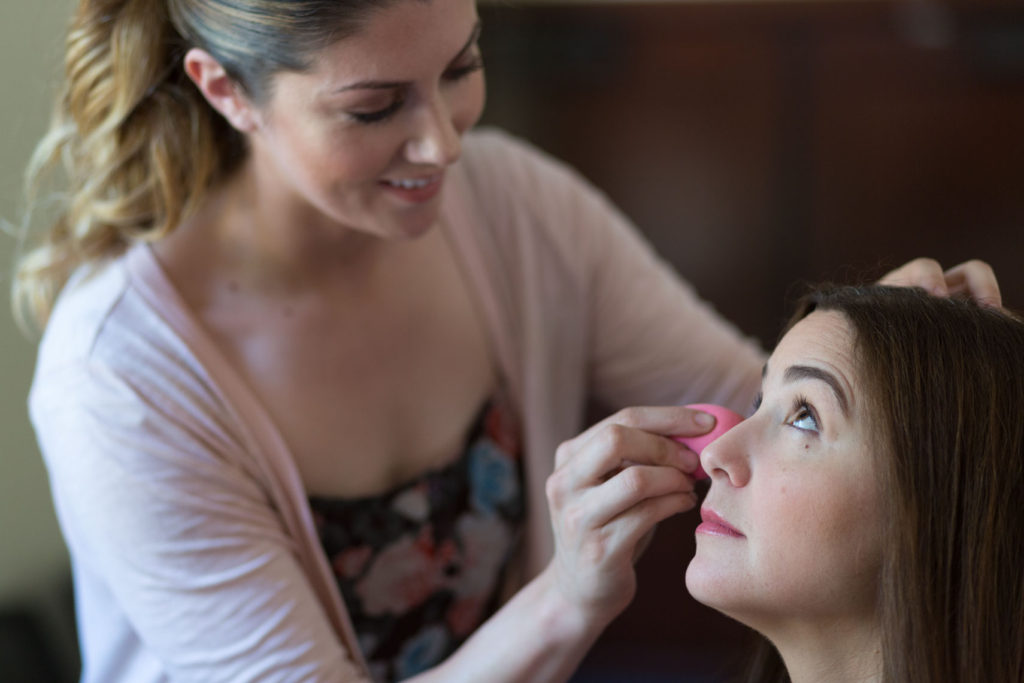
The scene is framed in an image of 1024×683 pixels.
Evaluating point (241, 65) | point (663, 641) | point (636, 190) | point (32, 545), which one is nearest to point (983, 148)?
point (636, 190)

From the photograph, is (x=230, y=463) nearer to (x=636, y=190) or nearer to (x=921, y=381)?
(x=921, y=381)

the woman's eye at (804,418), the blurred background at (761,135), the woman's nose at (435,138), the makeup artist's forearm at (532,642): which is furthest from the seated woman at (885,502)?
the blurred background at (761,135)

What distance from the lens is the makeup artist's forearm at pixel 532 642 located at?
1005 millimetres

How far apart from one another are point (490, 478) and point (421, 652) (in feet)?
0.74

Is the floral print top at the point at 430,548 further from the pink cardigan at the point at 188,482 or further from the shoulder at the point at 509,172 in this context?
the shoulder at the point at 509,172

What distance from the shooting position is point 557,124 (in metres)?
2.32

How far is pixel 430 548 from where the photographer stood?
4.14 feet

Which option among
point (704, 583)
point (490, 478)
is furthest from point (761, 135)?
point (704, 583)

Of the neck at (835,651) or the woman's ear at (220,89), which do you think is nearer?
the neck at (835,651)

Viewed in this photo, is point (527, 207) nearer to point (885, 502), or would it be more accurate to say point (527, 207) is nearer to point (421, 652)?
point (421, 652)

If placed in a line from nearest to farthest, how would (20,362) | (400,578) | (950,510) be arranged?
1. (950,510)
2. (400,578)
3. (20,362)

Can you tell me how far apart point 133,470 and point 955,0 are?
1.83 m

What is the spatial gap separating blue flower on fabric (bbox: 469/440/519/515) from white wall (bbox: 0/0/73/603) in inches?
24.7

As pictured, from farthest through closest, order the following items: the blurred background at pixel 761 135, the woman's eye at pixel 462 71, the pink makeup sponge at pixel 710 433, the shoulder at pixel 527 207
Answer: the blurred background at pixel 761 135 → the shoulder at pixel 527 207 → the woman's eye at pixel 462 71 → the pink makeup sponge at pixel 710 433
